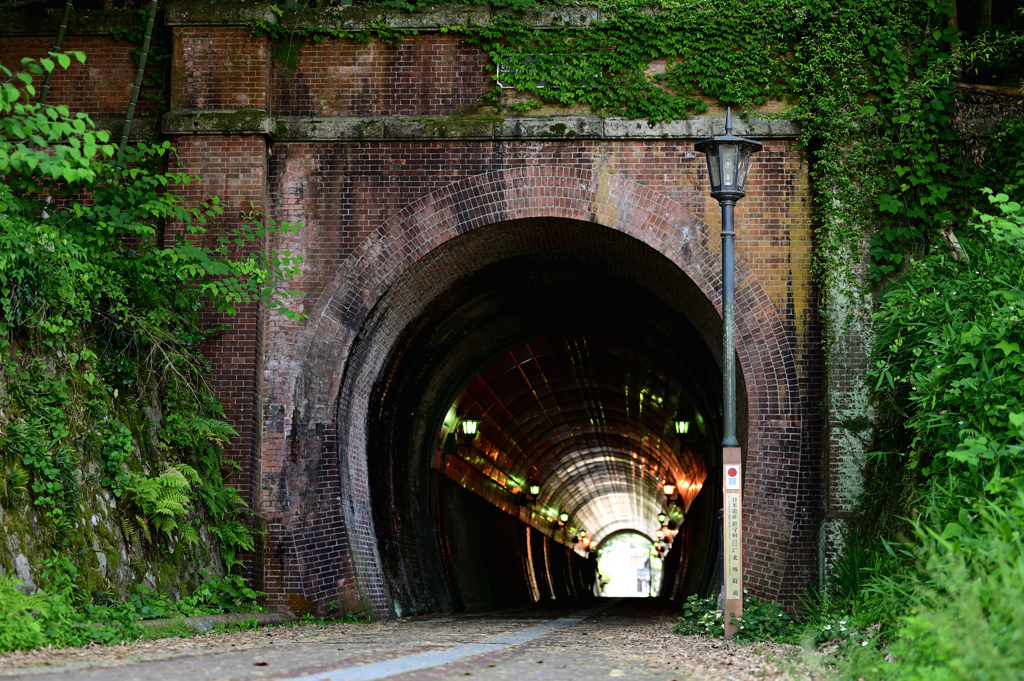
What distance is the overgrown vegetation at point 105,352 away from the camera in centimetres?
876

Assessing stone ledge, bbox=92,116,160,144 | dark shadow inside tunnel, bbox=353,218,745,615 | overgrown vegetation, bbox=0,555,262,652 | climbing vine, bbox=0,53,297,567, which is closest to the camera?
overgrown vegetation, bbox=0,555,262,652

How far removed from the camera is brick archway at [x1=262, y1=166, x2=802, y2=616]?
12.6 metres

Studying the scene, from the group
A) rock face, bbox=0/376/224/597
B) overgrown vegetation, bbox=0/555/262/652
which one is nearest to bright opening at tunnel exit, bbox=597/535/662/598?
rock face, bbox=0/376/224/597

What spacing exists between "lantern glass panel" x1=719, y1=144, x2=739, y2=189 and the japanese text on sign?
3.05 metres

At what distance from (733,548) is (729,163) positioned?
3743mm

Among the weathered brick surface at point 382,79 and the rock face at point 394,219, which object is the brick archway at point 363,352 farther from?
the weathered brick surface at point 382,79

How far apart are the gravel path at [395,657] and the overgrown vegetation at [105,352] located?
0.71m

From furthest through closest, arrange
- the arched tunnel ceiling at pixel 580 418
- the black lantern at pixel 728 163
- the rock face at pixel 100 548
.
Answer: the arched tunnel ceiling at pixel 580 418 < the black lantern at pixel 728 163 < the rock face at pixel 100 548

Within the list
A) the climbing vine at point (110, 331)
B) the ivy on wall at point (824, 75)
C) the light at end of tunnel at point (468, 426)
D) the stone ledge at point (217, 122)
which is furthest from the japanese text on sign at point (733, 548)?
the light at end of tunnel at point (468, 426)

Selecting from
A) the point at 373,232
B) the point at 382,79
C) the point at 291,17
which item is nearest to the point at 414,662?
the point at 373,232

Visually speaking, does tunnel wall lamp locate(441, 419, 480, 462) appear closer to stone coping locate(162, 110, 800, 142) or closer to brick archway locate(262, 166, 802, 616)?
brick archway locate(262, 166, 802, 616)

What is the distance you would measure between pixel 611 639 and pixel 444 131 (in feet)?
22.0

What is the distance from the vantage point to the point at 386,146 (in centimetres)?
1347

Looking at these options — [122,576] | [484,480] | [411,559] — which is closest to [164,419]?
[122,576]
